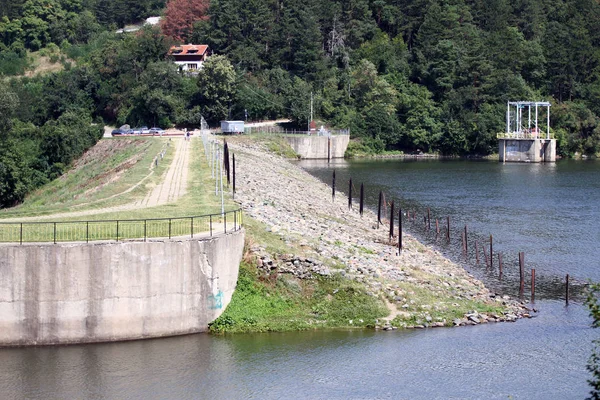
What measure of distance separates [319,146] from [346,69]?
26.7m

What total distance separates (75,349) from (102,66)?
12233 centimetres

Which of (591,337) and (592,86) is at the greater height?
(592,86)

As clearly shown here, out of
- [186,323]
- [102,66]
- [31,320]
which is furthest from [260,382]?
[102,66]

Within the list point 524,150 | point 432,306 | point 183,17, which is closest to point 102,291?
point 432,306

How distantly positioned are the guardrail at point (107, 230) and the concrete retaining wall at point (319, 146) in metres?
95.4

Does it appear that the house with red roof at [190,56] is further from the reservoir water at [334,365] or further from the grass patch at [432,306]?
the grass patch at [432,306]

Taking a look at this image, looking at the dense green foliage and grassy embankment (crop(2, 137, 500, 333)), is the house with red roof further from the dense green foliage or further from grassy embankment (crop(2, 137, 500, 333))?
grassy embankment (crop(2, 137, 500, 333))

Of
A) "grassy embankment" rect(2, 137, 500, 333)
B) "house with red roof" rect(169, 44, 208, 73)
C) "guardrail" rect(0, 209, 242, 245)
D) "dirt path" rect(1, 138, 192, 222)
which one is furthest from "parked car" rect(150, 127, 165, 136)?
"guardrail" rect(0, 209, 242, 245)

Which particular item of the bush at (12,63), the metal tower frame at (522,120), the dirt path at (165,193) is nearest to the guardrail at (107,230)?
the dirt path at (165,193)

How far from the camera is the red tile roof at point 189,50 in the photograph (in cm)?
16150

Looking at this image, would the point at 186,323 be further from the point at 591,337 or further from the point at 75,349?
the point at 591,337

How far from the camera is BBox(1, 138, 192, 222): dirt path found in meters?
50.2

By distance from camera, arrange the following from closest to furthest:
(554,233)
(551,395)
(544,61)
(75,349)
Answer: (551,395) < (75,349) < (554,233) < (544,61)

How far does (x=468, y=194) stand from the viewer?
9794cm
